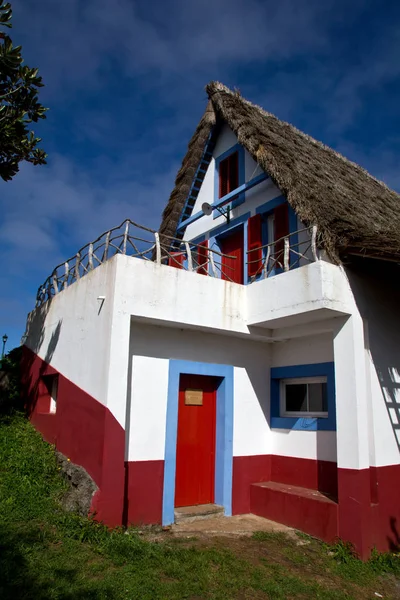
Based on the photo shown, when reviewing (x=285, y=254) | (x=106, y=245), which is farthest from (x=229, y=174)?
(x=106, y=245)

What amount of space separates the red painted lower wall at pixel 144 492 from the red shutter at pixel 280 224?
4.58 m

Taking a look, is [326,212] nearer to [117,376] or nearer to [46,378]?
[117,376]

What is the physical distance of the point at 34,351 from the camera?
35.9ft

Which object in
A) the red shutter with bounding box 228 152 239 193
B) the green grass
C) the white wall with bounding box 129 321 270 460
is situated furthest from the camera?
the red shutter with bounding box 228 152 239 193

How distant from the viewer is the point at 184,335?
804 cm

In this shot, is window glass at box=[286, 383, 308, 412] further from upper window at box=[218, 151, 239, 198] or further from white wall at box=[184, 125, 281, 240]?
upper window at box=[218, 151, 239, 198]

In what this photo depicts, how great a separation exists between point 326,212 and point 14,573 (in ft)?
21.7

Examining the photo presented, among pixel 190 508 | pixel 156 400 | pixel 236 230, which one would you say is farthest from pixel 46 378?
pixel 236 230

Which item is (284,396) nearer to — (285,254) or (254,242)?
(285,254)

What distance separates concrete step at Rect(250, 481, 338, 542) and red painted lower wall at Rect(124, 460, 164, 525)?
2058 mm

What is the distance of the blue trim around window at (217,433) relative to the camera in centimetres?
731

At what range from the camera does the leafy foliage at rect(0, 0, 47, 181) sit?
6.90 meters

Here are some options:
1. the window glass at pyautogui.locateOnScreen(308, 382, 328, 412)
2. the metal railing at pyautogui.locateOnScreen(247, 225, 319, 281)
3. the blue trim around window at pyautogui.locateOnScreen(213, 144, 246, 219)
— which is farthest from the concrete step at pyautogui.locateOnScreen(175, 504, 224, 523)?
the blue trim around window at pyautogui.locateOnScreen(213, 144, 246, 219)

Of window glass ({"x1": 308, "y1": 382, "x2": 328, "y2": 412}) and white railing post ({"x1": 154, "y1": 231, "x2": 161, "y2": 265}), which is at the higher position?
Answer: white railing post ({"x1": 154, "y1": 231, "x2": 161, "y2": 265})
